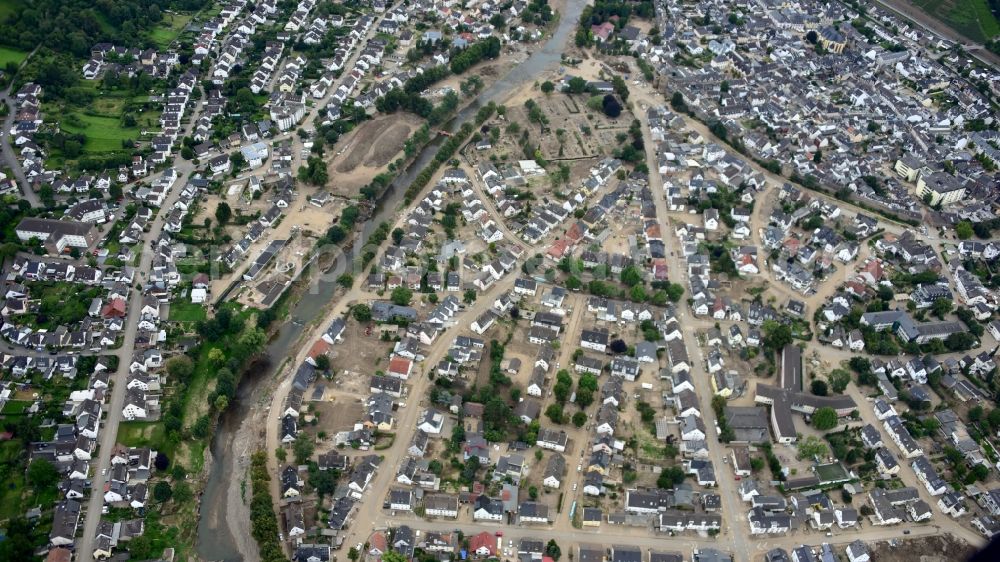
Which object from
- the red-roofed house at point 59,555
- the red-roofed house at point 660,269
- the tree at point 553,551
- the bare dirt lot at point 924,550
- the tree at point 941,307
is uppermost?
the red-roofed house at point 660,269

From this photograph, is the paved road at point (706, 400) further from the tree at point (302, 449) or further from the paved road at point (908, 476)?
the tree at point (302, 449)

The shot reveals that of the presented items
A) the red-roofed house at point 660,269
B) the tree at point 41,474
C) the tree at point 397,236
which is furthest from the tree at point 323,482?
the red-roofed house at point 660,269

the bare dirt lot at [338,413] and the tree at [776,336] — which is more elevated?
the tree at [776,336]

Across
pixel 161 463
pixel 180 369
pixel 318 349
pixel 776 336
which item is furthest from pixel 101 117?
pixel 776 336

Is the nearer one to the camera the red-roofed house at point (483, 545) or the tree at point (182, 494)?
the red-roofed house at point (483, 545)

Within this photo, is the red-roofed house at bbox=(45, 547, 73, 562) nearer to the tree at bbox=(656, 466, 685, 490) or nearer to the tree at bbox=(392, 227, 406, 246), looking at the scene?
the tree at bbox=(392, 227, 406, 246)

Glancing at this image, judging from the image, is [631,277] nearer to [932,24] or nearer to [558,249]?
[558,249]
